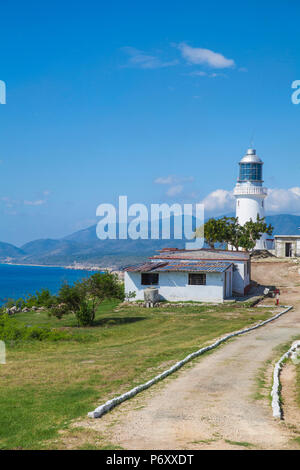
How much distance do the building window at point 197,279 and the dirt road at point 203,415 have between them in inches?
806

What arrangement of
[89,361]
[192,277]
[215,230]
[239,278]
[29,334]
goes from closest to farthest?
[89,361] < [29,334] < [192,277] < [239,278] < [215,230]

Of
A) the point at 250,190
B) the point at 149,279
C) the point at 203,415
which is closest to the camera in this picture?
the point at 203,415

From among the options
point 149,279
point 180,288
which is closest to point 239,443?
point 180,288

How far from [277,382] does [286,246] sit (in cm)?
5520

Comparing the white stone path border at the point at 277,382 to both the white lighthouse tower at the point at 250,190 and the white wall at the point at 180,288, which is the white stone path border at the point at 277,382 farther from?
the white lighthouse tower at the point at 250,190

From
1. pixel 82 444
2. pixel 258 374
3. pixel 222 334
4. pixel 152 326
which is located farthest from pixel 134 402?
pixel 152 326

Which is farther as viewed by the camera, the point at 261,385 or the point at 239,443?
the point at 261,385

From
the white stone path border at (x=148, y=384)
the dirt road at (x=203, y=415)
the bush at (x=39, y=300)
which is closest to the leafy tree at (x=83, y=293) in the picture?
the white stone path border at (x=148, y=384)

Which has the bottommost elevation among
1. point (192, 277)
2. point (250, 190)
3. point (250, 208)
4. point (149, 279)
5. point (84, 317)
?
point (84, 317)

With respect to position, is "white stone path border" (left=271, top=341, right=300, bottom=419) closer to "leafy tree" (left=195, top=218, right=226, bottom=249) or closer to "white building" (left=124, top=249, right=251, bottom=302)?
"white building" (left=124, top=249, right=251, bottom=302)

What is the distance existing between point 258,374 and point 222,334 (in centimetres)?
862

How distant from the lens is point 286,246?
67250mm

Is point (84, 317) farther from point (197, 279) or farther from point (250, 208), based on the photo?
point (250, 208)
